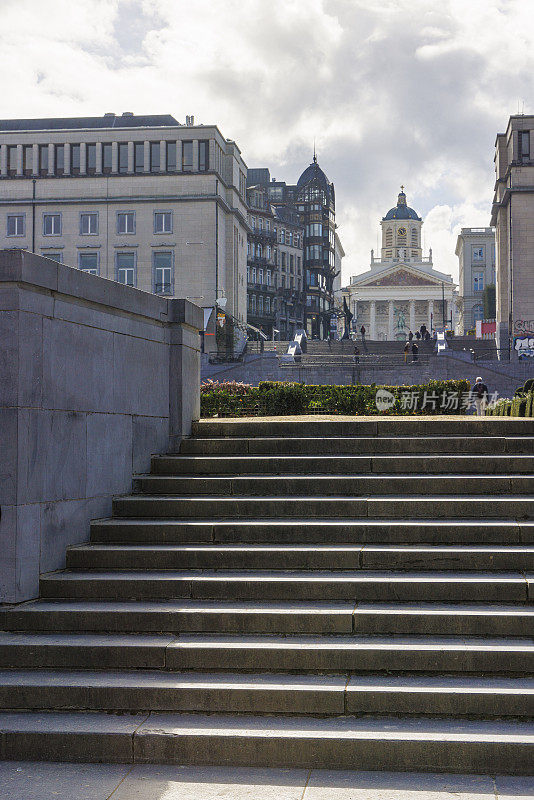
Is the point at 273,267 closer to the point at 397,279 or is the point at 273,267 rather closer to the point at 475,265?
the point at 397,279

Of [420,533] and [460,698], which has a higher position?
[420,533]

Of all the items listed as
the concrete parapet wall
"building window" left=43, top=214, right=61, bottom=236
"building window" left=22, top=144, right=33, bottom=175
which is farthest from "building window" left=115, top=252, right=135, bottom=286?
the concrete parapet wall

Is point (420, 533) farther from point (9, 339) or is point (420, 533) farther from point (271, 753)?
point (9, 339)

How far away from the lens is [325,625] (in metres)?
6.82

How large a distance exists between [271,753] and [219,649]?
3.30ft

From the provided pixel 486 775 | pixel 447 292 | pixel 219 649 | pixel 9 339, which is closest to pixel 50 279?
pixel 9 339

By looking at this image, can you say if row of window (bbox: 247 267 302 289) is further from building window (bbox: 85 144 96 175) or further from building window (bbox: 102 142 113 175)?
building window (bbox: 85 144 96 175)

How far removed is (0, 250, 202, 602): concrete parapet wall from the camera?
293 inches

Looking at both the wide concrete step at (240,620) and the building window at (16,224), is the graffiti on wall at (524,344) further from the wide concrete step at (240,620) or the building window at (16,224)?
the wide concrete step at (240,620)

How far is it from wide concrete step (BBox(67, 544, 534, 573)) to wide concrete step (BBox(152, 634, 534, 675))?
94cm

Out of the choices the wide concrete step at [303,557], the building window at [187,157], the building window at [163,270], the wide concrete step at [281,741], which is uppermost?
the building window at [187,157]

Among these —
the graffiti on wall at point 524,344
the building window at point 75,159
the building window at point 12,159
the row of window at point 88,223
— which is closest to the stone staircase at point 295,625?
the graffiti on wall at point 524,344

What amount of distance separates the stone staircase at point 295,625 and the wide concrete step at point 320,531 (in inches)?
0.7

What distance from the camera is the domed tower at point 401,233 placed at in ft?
522
